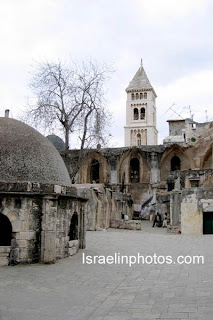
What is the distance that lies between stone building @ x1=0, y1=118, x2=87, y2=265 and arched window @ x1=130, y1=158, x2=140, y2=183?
27.0 metres

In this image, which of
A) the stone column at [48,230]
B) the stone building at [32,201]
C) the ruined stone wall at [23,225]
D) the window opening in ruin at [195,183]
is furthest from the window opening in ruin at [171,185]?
the ruined stone wall at [23,225]

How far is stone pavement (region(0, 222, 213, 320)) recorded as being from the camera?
4.71m

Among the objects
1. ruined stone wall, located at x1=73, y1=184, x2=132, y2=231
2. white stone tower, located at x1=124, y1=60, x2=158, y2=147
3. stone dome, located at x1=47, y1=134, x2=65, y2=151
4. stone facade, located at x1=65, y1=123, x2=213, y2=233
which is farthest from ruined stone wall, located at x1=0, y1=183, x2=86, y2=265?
white stone tower, located at x1=124, y1=60, x2=158, y2=147

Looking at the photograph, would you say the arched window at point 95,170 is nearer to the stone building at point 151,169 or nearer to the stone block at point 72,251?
the stone building at point 151,169

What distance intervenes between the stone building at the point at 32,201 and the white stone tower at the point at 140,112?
53.8m

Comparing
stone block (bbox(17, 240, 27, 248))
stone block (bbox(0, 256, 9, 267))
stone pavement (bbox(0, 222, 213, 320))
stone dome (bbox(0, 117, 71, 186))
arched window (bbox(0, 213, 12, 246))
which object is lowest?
stone pavement (bbox(0, 222, 213, 320))

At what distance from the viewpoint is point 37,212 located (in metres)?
8.44

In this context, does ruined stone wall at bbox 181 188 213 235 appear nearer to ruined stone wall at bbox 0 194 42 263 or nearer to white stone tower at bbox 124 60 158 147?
ruined stone wall at bbox 0 194 42 263

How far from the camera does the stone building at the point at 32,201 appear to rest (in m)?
8.20

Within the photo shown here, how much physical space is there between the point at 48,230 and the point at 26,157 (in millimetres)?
2015

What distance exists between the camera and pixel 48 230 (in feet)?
27.4

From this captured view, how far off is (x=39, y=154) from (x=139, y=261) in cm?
374

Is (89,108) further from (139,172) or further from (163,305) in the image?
(163,305)

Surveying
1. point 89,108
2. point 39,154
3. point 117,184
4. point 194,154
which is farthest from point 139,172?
point 39,154
